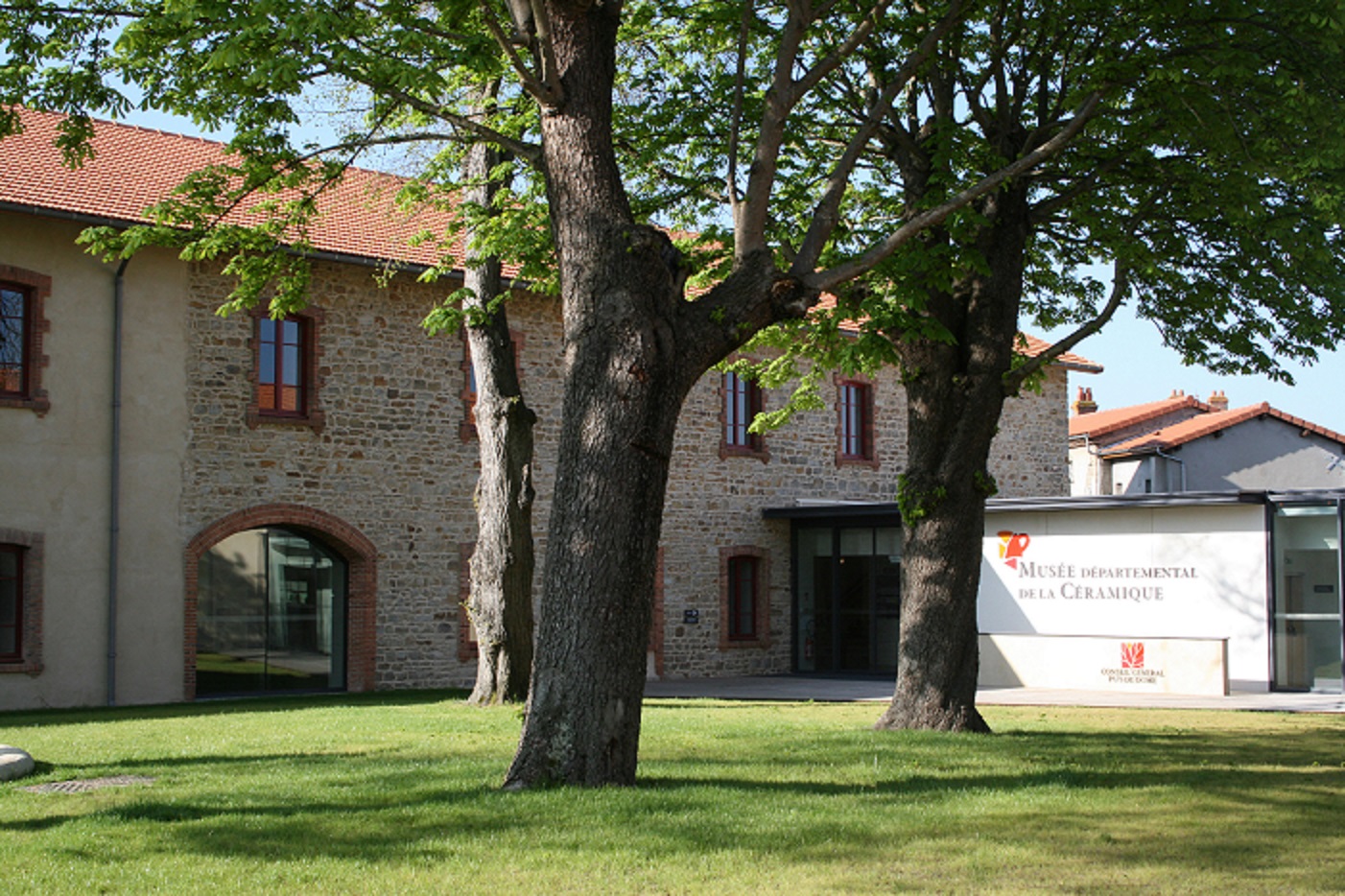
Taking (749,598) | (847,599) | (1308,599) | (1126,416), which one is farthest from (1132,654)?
(1126,416)

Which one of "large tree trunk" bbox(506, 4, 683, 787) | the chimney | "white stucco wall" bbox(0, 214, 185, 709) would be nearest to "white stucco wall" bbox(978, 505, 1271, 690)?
"white stucco wall" bbox(0, 214, 185, 709)

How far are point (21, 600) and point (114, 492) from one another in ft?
5.42

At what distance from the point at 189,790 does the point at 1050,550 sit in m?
15.8

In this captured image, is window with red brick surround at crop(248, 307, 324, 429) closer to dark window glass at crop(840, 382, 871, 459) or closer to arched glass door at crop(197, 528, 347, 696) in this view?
arched glass door at crop(197, 528, 347, 696)

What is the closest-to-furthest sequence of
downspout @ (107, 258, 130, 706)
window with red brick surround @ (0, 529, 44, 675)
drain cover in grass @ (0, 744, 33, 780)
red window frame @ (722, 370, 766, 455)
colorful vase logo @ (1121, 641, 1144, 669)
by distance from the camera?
drain cover in grass @ (0, 744, 33, 780), window with red brick surround @ (0, 529, 44, 675), downspout @ (107, 258, 130, 706), colorful vase logo @ (1121, 641, 1144, 669), red window frame @ (722, 370, 766, 455)

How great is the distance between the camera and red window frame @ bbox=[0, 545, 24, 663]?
53.5 ft

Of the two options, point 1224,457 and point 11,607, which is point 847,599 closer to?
point 1224,457

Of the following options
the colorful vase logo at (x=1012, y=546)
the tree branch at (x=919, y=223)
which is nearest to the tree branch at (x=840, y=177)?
the tree branch at (x=919, y=223)

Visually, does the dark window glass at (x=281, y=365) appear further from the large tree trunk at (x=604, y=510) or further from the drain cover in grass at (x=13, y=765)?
the large tree trunk at (x=604, y=510)

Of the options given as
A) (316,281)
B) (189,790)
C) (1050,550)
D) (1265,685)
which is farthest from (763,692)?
(189,790)

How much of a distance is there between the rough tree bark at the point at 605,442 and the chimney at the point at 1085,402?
35.0 metres

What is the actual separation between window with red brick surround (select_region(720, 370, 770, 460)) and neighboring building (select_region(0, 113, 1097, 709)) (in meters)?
0.39

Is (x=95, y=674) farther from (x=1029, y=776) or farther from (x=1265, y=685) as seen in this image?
(x=1265, y=685)

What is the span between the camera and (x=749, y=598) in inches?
976
